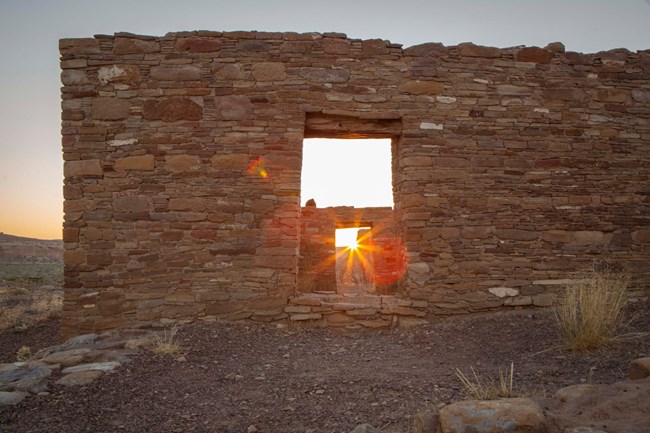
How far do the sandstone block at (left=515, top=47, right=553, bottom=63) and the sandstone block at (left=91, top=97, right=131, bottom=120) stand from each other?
4.94 m

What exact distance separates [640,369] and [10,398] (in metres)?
3.78

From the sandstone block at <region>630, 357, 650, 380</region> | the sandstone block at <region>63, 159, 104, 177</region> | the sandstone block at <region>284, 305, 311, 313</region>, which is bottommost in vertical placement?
the sandstone block at <region>284, 305, 311, 313</region>

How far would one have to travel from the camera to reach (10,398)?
10.2 feet

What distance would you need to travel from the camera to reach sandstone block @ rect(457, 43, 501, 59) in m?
6.07

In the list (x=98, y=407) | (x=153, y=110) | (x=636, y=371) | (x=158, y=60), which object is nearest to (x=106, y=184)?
(x=153, y=110)

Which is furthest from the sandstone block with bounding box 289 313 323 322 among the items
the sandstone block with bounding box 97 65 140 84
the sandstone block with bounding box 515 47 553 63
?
the sandstone block with bounding box 515 47 553 63

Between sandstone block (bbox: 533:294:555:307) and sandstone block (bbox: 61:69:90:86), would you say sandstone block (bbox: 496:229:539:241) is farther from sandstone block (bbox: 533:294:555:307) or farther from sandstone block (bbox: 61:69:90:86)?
sandstone block (bbox: 61:69:90:86)

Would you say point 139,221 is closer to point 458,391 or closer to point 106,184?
point 106,184

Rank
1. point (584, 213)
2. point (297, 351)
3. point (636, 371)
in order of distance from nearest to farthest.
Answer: point (636, 371) → point (297, 351) → point (584, 213)

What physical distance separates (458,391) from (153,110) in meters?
4.60

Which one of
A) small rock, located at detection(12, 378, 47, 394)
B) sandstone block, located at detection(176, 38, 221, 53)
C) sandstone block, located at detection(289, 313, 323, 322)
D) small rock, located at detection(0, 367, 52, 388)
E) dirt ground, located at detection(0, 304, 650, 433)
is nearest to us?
dirt ground, located at detection(0, 304, 650, 433)

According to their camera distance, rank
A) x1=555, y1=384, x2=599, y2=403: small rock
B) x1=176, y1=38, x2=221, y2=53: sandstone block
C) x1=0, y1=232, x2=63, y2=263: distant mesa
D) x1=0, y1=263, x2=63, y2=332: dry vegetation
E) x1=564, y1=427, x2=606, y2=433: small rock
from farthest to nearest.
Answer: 1. x1=0, y1=232, x2=63, y2=263: distant mesa
2. x1=0, y1=263, x2=63, y2=332: dry vegetation
3. x1=176, y1=38, x2=221, y2=53: sandstone block
4. x1=555, y1=384, x2=599, y2=403: small rock
5. x1=564, y1=427, x2=606, y2=433: small rock

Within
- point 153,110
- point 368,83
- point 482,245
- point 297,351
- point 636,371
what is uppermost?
point 368,83

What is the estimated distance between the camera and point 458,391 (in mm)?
3311
